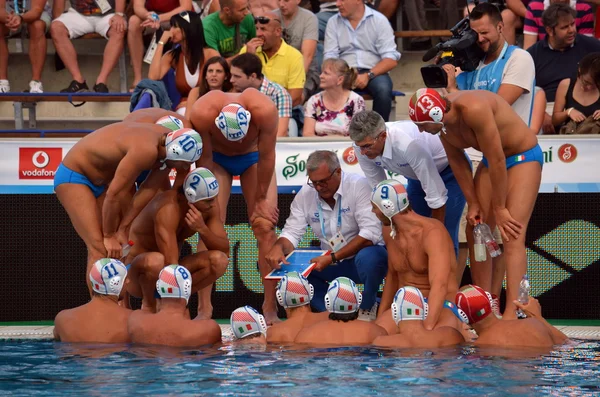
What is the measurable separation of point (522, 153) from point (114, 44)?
19.6 feet

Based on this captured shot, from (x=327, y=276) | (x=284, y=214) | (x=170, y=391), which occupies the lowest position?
(x=170, y=391)

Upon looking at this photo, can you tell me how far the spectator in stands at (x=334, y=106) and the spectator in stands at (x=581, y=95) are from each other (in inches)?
75.8

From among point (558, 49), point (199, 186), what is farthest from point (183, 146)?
point (558, 49)

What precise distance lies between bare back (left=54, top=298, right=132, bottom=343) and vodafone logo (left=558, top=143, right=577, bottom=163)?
4005mm

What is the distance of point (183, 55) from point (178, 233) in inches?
104

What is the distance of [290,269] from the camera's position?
305 inches

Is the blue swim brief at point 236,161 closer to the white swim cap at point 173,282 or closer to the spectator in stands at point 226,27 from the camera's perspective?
the white swim cap at point 173,282

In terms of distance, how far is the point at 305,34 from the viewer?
10961 mm

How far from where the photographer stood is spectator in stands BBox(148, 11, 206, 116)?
9562 millimetres

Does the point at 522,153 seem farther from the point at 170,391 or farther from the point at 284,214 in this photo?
the point at 170,391

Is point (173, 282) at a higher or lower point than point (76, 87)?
lower

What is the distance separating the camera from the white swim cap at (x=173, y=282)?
6965 millimetres

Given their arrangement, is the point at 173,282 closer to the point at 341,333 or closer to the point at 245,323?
the point at 245,323

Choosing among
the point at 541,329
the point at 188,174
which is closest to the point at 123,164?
the point at 188,174
